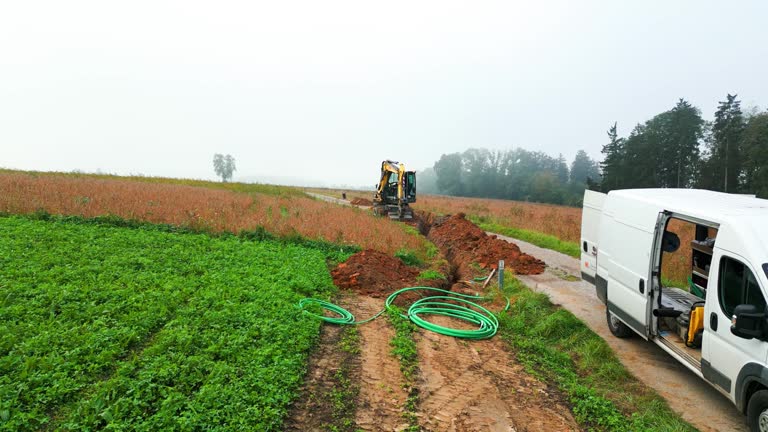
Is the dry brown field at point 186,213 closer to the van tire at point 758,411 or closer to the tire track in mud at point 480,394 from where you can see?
the tire track in mud at point 480,394

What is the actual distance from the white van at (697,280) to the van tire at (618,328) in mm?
18

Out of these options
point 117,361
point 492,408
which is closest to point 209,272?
point 117,361

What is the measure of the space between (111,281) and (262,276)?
2642mm

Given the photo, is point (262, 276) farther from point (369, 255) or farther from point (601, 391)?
point (601, 391)

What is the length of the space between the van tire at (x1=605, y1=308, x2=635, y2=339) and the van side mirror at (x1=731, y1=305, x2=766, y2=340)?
10.6ft

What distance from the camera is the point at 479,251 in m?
13.5

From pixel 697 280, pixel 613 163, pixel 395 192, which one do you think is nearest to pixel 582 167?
pixel 613 163

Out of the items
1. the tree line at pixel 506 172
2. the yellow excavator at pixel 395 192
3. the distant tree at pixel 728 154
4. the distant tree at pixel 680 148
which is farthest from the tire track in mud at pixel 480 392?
the tree line at pixel 506 172

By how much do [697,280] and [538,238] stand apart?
35.8 ft

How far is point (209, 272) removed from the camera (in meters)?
8.11

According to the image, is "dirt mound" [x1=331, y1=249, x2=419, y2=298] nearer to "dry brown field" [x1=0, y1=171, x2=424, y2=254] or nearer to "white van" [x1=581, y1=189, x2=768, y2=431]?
"dry brown field" [x1=0, y1=171, x2=424, y2=254]

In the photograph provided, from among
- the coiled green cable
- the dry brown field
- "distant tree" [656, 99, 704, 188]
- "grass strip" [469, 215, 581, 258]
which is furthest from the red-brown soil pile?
"distant tree" [656, 99, 704, 188]

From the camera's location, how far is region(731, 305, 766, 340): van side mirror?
3.89 meters

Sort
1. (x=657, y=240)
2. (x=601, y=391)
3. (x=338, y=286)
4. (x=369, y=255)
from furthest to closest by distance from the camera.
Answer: (x=369, y=255)
(x=338, y=286)
(x=657, y=240)
(x=601, y=391)
